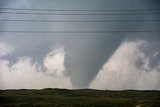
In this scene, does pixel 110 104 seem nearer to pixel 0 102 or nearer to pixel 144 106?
pixel 144 106

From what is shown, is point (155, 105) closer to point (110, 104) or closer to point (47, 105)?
point (110, 104)

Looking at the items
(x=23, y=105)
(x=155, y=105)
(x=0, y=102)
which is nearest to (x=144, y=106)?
(x=155, y=105)

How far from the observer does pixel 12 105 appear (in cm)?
8738

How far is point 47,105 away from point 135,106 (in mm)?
24279

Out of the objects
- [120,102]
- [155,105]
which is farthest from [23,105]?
[155,105]

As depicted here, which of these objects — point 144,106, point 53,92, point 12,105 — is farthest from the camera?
point 53,92

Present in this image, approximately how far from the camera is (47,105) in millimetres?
87500

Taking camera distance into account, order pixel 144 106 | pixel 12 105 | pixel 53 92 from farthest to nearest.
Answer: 1. pixel 53 92
2. pixel 12 105
3. pixel 144 106

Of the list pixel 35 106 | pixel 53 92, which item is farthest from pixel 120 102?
pixel 53 92

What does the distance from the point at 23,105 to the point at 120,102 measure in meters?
28.3

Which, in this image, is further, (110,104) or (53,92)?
(53,92)

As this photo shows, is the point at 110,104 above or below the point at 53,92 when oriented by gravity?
below

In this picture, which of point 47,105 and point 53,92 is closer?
point 47,105

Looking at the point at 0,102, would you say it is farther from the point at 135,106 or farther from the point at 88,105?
the point at 135,106
